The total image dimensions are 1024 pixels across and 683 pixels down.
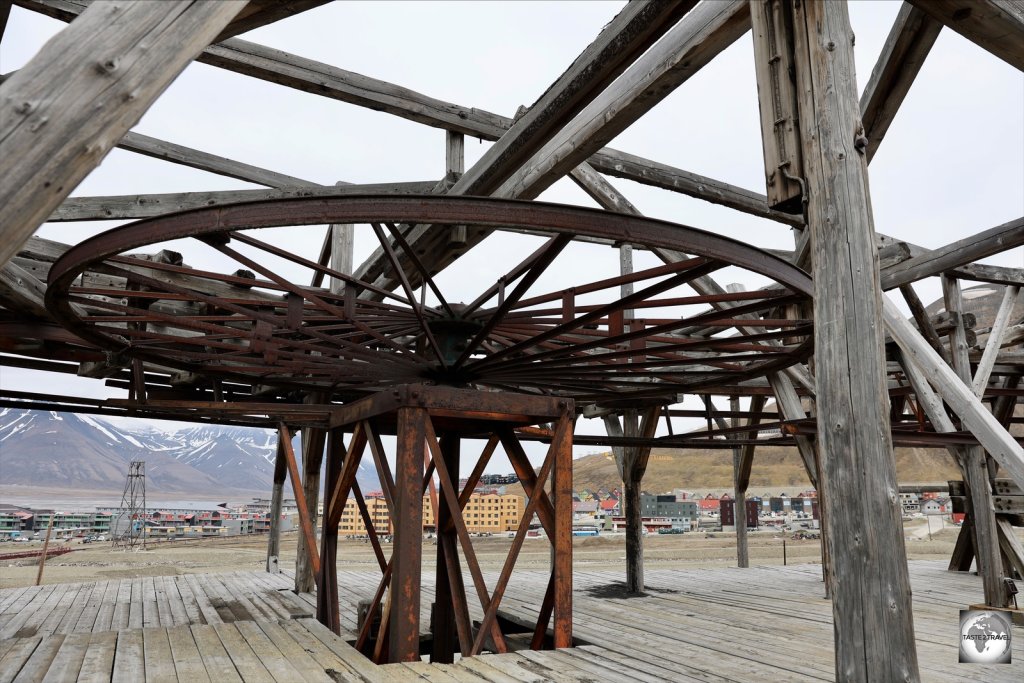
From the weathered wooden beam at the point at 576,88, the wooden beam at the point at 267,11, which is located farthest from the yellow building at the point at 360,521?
the wooden beam at the point at 267,11

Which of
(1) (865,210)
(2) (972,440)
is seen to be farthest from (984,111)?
(1) (865,210)

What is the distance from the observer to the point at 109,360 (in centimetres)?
759

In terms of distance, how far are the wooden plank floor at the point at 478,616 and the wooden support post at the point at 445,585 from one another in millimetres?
1333

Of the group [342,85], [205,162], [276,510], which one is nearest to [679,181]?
[342,85]

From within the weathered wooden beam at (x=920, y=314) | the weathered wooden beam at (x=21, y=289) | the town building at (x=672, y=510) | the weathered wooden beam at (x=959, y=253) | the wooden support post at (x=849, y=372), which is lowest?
the town building at (x=672, y=510)

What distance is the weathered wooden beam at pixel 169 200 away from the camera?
6.54m

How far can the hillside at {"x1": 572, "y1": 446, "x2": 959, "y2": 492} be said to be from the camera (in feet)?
207

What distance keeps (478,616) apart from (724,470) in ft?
204

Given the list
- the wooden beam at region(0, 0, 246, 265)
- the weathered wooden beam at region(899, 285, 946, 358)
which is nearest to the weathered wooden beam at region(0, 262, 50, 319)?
the wooden beam at region(0, 0, 246, 265)

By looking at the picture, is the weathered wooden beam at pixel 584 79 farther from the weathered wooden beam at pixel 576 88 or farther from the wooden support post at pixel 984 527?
the wooden support post at pixel 984 527

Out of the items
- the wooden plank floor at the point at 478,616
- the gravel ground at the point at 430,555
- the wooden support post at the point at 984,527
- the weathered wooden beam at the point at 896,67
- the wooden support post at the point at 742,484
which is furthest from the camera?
the gravel ground at the point at 430,555

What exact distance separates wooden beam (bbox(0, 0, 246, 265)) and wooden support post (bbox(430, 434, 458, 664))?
5.19 m

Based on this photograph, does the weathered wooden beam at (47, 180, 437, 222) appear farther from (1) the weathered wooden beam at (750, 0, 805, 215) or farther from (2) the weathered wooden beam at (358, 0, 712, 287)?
(1) the weathered wooden beam at (750, 0, 805, 215)

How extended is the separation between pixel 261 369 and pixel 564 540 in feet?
13.7
